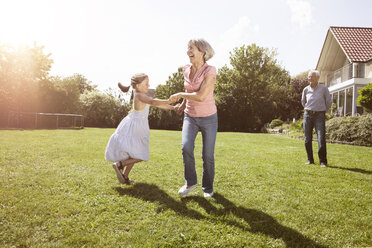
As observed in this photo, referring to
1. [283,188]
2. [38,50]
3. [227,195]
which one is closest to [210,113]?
[227,195]

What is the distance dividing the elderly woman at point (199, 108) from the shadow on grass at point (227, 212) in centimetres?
27

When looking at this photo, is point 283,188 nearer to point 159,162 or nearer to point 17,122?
point 159,162

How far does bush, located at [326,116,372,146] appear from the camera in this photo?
11.5 meters

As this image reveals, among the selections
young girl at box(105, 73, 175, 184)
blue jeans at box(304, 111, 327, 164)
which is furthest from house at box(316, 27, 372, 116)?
young girl at box(105, 73, 175, 184)

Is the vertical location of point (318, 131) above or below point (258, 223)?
above

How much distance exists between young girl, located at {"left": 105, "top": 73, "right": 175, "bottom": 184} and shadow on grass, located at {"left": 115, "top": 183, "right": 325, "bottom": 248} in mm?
423

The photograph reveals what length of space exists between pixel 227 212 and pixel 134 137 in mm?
1885

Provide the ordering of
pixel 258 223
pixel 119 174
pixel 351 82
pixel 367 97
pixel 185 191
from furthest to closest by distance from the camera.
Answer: pixel 351 82, pixel 367 97, pixel 119 174, pixel 185 191, pixel 258 223

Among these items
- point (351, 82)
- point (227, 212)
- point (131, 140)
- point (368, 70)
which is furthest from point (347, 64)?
point (227, 212)

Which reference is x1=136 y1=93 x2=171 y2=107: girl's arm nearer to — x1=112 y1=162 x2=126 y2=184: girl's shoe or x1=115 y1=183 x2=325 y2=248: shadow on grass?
x1=112 y1=162 x2=126 y2=184: girl's shoe

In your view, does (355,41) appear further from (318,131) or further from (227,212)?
(227,212)

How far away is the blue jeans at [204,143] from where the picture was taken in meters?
3.61

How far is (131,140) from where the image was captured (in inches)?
163

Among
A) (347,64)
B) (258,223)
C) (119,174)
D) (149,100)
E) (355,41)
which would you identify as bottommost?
(258,223)
